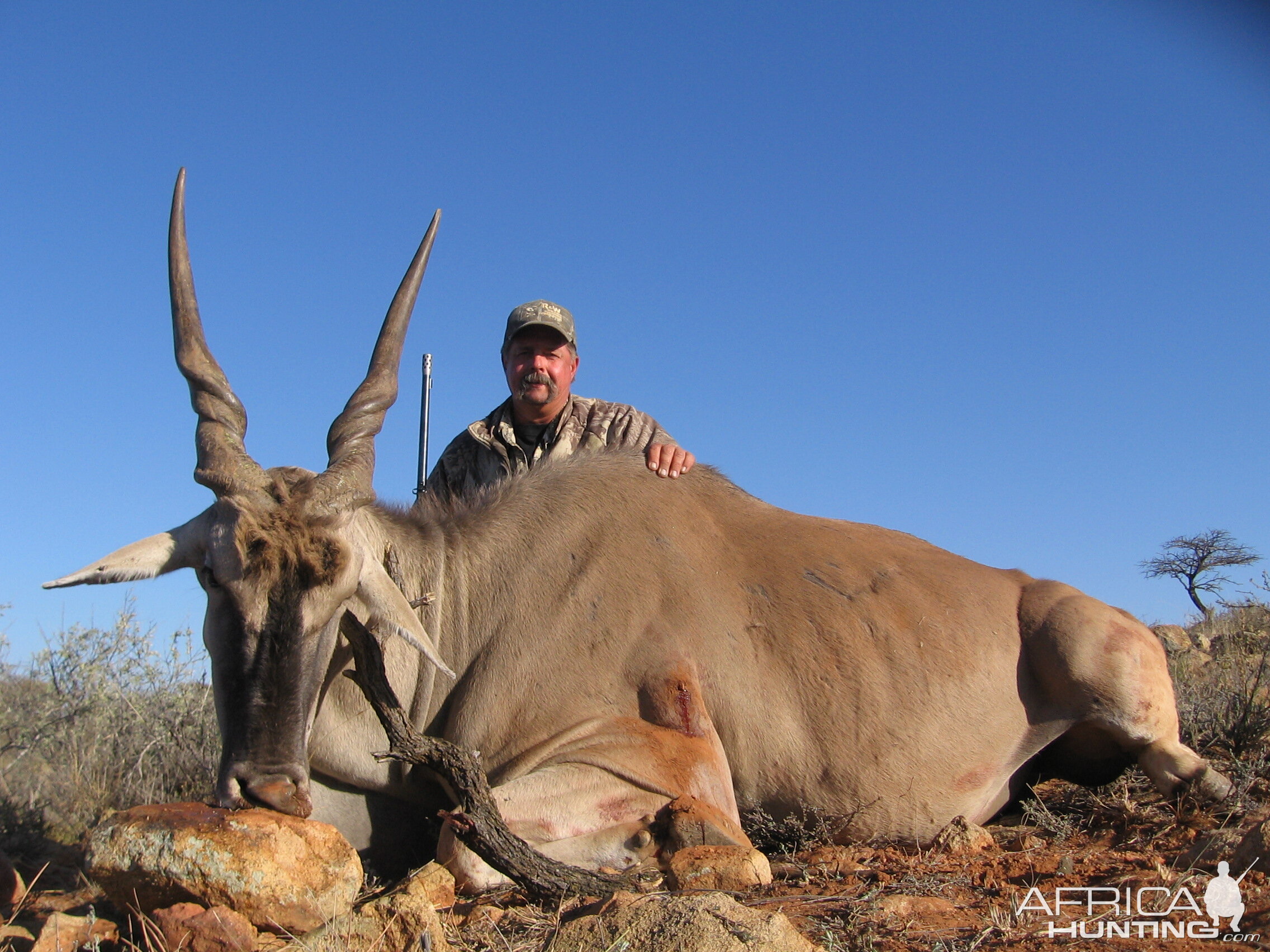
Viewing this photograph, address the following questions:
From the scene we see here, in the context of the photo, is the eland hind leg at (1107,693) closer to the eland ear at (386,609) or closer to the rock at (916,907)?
the rock at (916,907)

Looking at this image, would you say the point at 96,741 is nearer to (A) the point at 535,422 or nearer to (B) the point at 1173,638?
(A) the point at 535,422

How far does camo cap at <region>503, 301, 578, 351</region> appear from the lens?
22.1 feet

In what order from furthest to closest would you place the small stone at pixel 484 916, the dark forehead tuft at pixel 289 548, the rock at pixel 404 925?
the dark forehead tuft at pixel 289 548 < the small stone at pixel 484 916 < the rock at pixel 404 925

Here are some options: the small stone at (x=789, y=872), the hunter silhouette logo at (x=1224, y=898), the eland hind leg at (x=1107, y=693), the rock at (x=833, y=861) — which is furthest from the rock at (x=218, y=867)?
the eland hind leg at (x=1107, y=693)

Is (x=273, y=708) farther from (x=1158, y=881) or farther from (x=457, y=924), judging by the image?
(x=1158, y=881)

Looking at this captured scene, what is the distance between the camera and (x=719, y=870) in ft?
11.0

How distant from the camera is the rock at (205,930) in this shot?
2904mm

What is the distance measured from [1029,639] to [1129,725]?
0.55m

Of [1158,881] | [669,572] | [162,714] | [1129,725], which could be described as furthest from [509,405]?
[1158,881]

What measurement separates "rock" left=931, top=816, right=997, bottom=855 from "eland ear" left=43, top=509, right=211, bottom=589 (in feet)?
10.5

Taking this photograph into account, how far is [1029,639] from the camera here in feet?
16.3

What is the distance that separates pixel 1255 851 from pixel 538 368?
15.1 feet

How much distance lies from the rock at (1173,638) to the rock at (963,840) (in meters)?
4.99

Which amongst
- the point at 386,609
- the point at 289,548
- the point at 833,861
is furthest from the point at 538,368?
the point at 833,861
